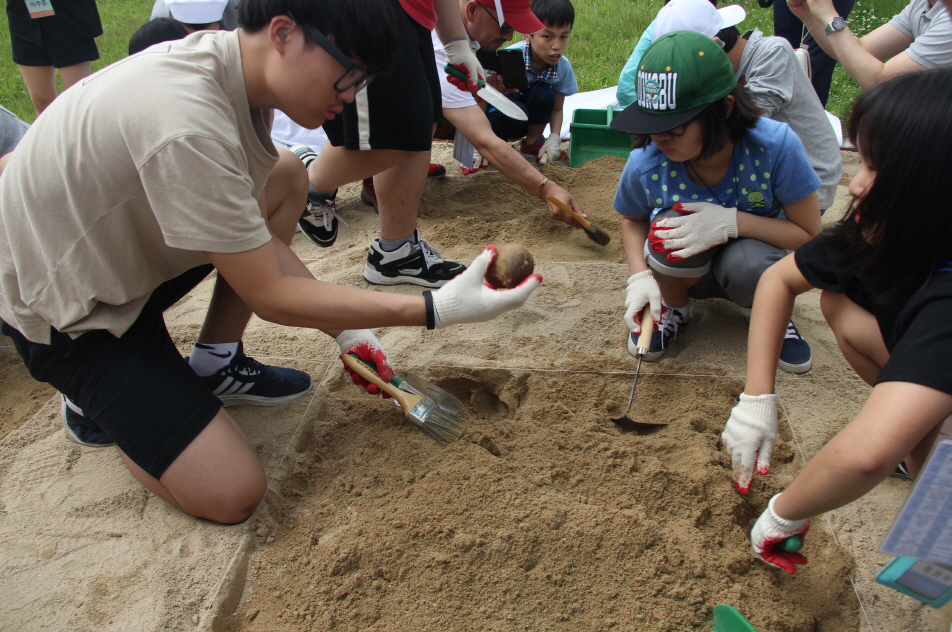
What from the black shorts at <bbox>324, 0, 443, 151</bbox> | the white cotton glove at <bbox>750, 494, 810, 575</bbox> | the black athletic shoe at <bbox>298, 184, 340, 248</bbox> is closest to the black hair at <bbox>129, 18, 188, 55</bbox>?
the black athletic shoe at <bbox>298, 184, 340, 248</bbox>

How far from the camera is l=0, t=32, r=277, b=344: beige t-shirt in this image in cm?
130

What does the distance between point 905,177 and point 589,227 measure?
62.3 inches

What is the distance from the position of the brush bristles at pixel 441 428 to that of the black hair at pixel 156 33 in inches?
91.3

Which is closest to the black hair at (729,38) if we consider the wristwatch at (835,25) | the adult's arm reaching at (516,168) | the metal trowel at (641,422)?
the wristwatch at (835,25)

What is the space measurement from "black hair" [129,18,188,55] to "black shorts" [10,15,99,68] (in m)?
0.73

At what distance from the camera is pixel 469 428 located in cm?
187

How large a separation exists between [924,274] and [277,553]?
1.50m

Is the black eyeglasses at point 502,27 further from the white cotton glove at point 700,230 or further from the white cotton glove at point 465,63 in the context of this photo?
the white cotton glove at point 700,230

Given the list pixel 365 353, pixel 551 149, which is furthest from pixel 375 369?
pixel 551 149

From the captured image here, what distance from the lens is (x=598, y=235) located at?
276 centimetres

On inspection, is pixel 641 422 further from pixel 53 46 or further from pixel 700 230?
pixel 53 46

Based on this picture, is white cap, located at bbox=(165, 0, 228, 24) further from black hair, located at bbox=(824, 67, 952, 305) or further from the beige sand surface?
black hair, located at bbox=(824, 67, 952, 305)

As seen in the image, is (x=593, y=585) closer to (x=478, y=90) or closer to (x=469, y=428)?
(x=469, y=428)

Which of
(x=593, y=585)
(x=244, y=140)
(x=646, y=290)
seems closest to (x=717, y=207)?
(x=646, y=290)
